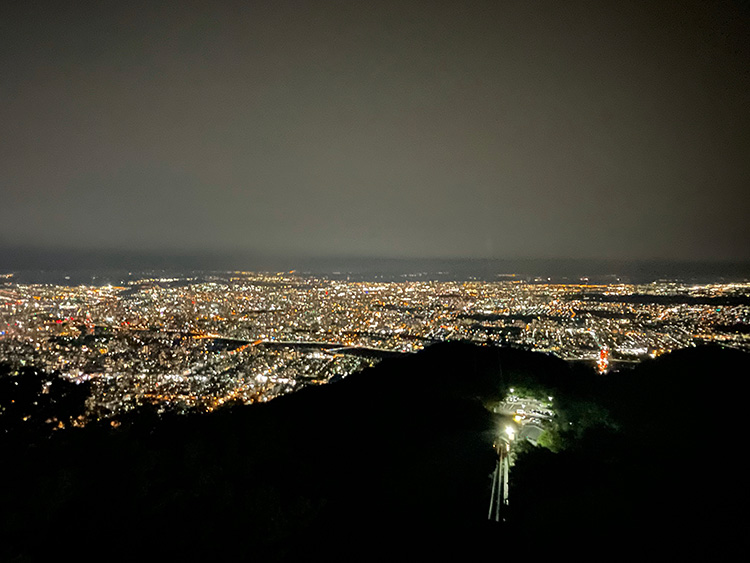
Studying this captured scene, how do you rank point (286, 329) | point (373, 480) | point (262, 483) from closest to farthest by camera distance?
point (262, 483), point (373, 480), point (286, 329)

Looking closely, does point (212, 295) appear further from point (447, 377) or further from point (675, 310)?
point (675, 310)

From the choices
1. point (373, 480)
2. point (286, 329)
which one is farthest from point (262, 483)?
point (286, 329)

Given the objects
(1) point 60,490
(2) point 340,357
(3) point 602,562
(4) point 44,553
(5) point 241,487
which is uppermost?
(1) point 60,490

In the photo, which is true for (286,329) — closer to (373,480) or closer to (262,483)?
(373,480)

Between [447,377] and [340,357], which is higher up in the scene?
[447,377]

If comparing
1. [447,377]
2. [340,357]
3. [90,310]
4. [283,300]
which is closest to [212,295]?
[283,300]
